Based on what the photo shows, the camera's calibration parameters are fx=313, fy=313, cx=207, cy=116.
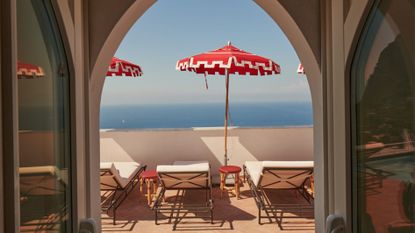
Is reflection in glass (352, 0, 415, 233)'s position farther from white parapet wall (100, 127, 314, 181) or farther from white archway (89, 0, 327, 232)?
white parapet wall (100, 127, 314, 181)

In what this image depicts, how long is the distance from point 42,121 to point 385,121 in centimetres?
126

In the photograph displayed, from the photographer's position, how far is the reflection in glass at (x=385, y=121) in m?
0.96

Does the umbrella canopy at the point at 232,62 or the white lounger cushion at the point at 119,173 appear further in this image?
the umbrella canopy at the point at 232,62

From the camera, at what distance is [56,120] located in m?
1.33

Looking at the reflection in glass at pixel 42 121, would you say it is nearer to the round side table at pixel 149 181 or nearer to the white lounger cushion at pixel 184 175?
the white lounger cushion at pixel 184 175

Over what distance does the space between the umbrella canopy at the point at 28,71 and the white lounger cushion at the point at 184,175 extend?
3306 millimetres

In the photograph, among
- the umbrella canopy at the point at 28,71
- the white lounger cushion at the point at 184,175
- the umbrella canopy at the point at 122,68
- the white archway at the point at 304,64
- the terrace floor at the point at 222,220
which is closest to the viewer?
the umbrella canopy at the point at 28,71

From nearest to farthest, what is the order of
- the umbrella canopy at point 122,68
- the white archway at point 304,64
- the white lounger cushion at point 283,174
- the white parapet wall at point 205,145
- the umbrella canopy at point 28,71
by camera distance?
1. the umbrella canopy at point 28,71
2. the white archway at point 304,64
3. the white lounger cushion at point 283,174
4. the umbrella canopy at point 122,68
5. the white parapet wall at point 205,145

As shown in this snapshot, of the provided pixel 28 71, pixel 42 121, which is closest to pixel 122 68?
pixel 42 121

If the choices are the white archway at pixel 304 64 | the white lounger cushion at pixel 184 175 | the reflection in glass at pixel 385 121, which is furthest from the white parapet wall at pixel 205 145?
the reflection in glass at pixel 385 121

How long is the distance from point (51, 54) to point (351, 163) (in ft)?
4.37

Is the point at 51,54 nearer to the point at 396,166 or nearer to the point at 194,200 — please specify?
the point at 396,166

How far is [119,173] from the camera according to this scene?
194 inches

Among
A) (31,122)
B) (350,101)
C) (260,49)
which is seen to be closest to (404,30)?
(350,101)
